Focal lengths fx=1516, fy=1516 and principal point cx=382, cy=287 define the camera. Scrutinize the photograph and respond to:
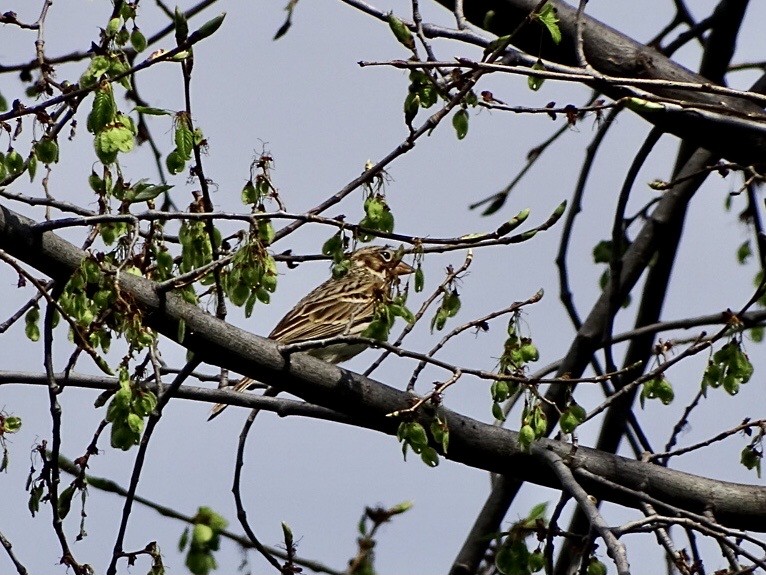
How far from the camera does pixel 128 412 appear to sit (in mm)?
3928

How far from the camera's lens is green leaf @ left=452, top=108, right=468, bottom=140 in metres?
4.21

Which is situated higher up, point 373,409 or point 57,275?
point 373,409

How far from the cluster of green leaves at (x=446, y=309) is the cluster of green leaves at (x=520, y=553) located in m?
0.62

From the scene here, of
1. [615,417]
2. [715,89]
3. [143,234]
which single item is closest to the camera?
[715,89]

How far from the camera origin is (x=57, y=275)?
13.6 feet

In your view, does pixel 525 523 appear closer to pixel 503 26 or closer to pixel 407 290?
pixel 407 290

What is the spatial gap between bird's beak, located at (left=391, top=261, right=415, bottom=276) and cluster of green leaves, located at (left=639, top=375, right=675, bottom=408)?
836mm

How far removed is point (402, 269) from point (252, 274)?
605 mm

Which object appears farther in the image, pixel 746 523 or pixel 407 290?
pixel 746 523

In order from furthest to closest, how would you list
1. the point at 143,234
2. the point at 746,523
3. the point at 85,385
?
the point at 746,523, the point at 85,385, the point at 143,234

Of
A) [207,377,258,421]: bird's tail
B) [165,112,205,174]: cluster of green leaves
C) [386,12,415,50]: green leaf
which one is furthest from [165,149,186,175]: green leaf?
[207,377,258,421]: bird's tail

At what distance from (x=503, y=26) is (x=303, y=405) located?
1846mm

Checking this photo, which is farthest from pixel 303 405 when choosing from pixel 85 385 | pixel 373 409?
pixel 85 385

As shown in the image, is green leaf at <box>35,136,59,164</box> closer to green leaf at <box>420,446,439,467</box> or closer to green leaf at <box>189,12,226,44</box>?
green leaf at <box>189,12,226,44</box>
